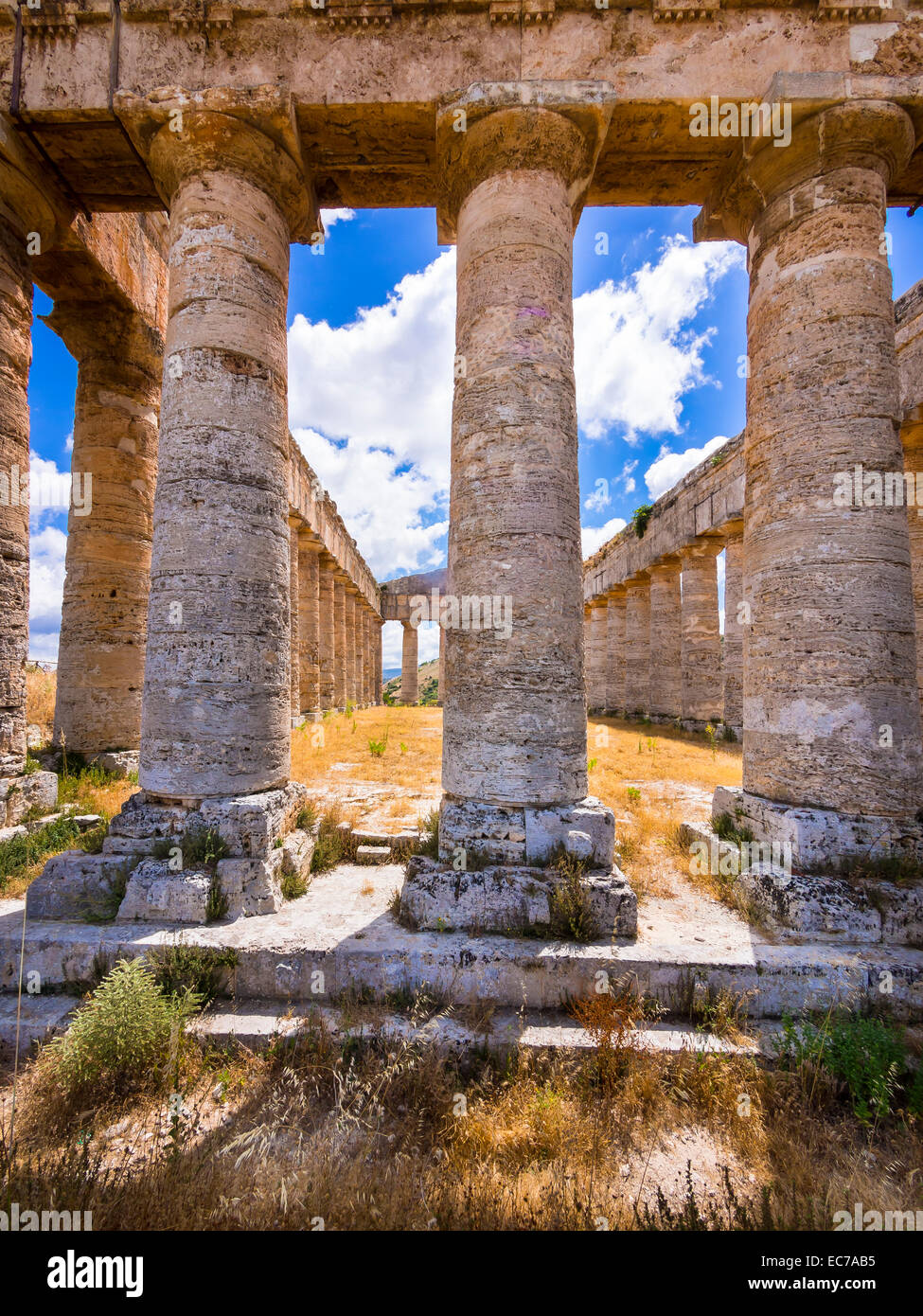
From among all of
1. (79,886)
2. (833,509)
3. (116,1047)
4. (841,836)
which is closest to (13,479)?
(79,886)

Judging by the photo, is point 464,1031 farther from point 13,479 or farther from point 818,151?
point 818,151

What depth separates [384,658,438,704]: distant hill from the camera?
160 feet

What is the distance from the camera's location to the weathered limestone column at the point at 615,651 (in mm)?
24297

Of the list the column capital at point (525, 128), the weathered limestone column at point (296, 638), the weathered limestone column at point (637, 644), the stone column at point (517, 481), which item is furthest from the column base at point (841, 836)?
the weathered limestone column at point (637, 644)

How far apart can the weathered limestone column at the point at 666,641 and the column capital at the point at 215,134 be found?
53.9 feet

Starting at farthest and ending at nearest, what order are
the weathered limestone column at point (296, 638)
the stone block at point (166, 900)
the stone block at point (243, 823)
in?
the weathered limestone column at point (296, 638) → the stone block at point (243, 823) → the stone block at point (166, 900)

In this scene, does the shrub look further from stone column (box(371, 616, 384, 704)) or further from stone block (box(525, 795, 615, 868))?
stone column (box(371, 616, 384, 704))

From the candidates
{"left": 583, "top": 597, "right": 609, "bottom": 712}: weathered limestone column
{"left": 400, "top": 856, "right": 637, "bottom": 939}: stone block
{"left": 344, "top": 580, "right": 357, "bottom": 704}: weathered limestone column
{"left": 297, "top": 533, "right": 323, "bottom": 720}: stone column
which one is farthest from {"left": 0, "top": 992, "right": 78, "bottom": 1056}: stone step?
{"left": 344, "top": 580, "right": 357, "bottom": 704}: weathered limestone column

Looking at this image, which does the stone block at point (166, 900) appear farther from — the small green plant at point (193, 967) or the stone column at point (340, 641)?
the stone column at point (340, 641)

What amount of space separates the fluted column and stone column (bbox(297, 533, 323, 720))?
497cm

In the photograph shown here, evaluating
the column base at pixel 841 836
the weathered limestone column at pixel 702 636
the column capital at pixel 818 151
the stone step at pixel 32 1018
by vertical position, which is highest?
the column capital at pixel 818 151

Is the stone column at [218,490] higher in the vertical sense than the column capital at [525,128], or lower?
lower

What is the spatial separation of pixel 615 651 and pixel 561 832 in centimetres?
2138
